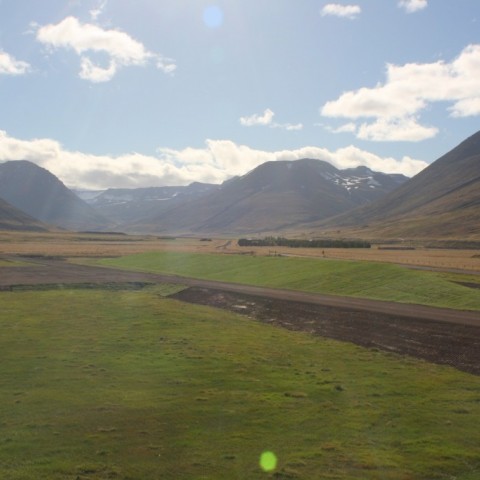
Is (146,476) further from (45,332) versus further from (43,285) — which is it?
(43,285)

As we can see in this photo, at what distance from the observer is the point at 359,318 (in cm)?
4825

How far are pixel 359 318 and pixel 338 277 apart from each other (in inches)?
1061

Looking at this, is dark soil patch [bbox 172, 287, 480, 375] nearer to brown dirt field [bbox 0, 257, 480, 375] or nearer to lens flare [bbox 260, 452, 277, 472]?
brown dirt field [bbox 0, 257, 480, 375]

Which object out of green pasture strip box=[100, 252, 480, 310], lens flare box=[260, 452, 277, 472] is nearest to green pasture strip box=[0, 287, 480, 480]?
A: lens flare box=[260, 452, 277, 472]

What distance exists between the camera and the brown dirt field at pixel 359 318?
3578 centimetres

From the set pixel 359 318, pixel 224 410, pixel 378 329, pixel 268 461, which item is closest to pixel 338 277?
pixel 359 318

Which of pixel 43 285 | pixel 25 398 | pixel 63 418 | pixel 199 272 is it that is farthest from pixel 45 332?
pixel 199 272

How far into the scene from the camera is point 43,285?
253 feet

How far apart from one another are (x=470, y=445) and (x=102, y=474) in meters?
13.2

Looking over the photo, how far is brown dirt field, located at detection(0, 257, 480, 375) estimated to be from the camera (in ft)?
117

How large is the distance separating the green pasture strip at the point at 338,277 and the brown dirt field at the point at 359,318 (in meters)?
4.32

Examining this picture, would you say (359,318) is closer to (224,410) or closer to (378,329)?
(378,329)

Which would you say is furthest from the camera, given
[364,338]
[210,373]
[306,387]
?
[364,338]

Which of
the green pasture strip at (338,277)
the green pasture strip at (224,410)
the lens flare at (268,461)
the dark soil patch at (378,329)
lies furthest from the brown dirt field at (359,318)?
the lens flare at (268,461)
